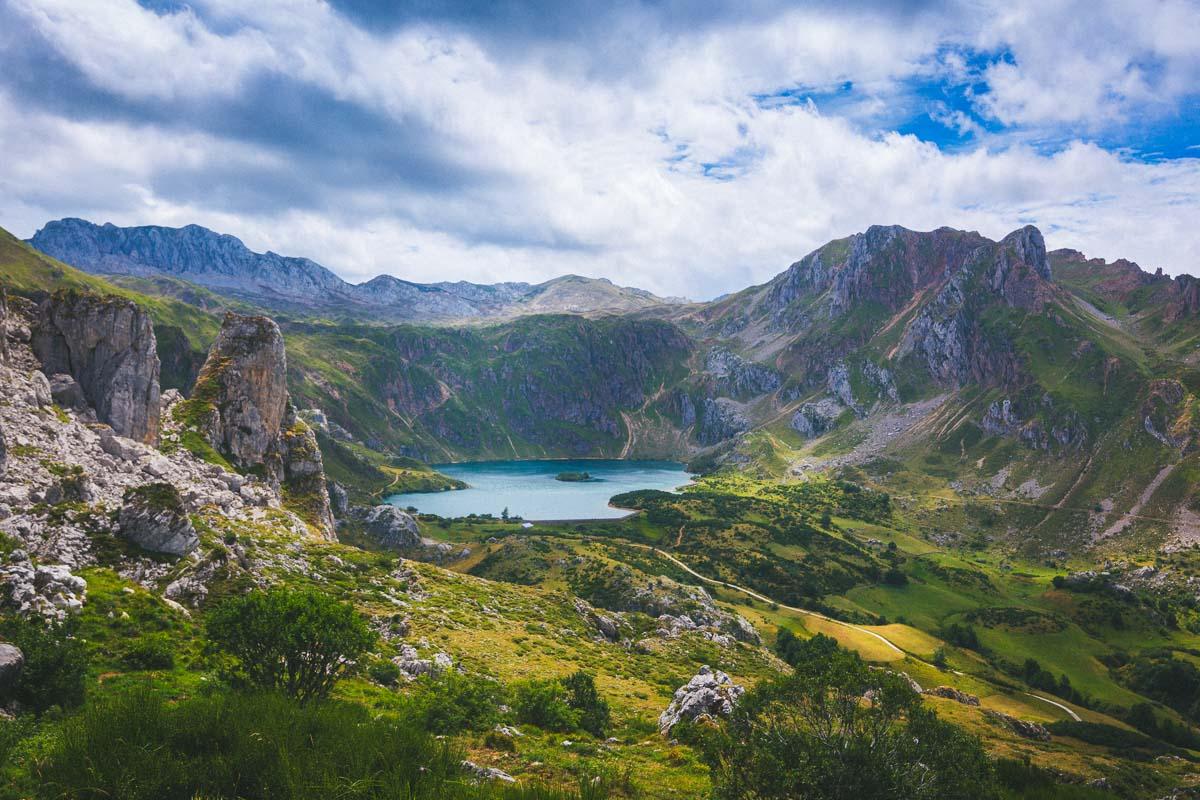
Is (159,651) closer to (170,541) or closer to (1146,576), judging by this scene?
(170,541)

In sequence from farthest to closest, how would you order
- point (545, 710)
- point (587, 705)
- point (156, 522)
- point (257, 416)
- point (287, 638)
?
1. point (257, 416)
2. point (156, 522)
3. point (587, 705)
4. point (545, 710)
5. point (287, 638)

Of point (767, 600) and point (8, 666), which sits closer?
point (8, 666)

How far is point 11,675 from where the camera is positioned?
16.6 m

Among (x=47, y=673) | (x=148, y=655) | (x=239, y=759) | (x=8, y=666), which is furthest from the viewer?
(x=148, y=655)

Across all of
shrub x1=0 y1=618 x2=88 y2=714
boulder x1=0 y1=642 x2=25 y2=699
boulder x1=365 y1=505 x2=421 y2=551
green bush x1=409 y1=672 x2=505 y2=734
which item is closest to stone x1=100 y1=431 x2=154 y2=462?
shrub x1=0 y1=618 x2=88 y2=714

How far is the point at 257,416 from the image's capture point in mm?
71875

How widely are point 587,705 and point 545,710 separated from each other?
11.4ft

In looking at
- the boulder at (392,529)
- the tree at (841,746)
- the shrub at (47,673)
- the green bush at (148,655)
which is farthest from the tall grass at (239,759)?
the boulder at (392,529)

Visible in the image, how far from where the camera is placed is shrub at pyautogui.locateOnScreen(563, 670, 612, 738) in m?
30.1

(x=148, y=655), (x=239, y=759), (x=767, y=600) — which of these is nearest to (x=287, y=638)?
(x=148, y=655)

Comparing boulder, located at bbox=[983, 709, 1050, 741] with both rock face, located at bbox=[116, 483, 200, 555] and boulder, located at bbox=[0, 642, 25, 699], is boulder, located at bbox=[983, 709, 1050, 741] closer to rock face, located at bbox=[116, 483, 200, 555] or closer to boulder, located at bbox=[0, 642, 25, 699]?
boulder, located at bbox=[0, 642, 25, 699]

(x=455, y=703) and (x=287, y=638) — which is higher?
(x=287, y=638)

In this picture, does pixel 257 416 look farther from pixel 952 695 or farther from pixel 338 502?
pixel 338 502

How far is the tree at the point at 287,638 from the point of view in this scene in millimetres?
19938
